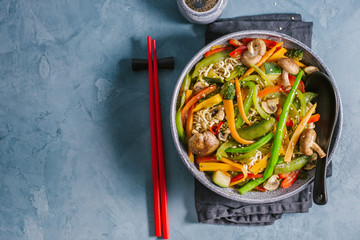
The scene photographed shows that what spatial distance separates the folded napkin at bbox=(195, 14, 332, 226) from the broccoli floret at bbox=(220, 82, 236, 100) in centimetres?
48

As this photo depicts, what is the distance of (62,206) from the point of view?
9.14ft

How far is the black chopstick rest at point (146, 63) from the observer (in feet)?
8.80

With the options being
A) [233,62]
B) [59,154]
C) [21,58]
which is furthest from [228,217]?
[21,58]

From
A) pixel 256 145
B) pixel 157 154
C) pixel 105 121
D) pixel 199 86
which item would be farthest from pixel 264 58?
pixel 105 121

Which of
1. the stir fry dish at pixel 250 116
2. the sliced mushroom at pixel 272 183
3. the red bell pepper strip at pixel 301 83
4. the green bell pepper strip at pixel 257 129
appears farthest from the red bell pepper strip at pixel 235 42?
the sliced mushroom at pixel 272 183

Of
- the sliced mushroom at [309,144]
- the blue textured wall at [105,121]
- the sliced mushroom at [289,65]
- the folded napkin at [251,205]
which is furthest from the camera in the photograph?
the blue textured wall at [105,121]

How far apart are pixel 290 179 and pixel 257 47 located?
856 mm

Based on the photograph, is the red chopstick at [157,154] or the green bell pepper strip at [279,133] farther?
the red chopstick at [157,154]

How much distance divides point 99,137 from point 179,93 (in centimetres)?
71

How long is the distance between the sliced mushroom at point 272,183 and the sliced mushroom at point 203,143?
16.3 inches

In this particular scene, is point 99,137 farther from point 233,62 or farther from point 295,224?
point 295,224

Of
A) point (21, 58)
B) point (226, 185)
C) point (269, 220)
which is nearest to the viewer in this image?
point (226, 185)

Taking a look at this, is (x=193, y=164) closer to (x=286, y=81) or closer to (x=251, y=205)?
(x=251, y=205)

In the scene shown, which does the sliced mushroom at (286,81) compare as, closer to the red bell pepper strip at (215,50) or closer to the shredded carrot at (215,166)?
the red bell pepper strip at (215,50)
